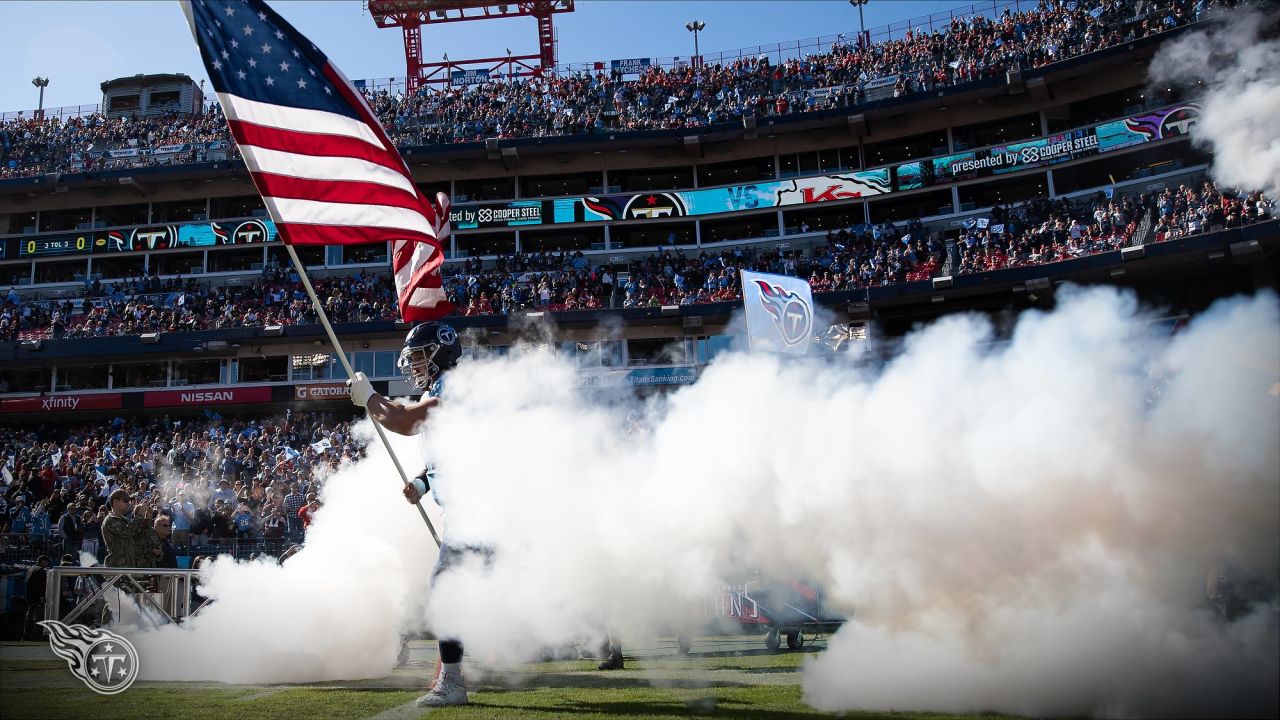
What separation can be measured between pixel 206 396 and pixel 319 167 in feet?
134

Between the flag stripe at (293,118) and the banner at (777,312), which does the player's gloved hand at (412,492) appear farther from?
the banner at (777,312)

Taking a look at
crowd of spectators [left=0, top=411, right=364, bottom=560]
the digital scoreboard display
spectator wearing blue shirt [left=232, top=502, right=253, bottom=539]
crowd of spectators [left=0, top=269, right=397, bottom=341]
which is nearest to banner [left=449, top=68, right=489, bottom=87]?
crowd of spectators [left=0, top=269, right=397, bottom=341]

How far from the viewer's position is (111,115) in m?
58.2

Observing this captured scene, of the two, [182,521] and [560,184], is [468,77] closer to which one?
[560,184]

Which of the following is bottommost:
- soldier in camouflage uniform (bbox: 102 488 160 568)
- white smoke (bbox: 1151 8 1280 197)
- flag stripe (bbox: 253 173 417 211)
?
soldier in camouflage uniform (bbox: 102 488 160 568)

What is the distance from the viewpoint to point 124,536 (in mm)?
13711

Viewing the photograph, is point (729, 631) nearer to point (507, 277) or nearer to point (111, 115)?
point (507, 277)

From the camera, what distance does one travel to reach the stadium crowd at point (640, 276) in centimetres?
3684

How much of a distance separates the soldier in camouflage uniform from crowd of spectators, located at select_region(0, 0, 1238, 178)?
37.7 metres

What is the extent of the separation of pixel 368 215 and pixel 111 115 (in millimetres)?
60240

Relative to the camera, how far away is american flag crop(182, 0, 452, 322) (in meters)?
8.38

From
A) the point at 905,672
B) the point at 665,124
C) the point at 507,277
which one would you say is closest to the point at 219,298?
the point at 507,277

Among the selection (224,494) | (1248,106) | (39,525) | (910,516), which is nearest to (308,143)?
(910,516)

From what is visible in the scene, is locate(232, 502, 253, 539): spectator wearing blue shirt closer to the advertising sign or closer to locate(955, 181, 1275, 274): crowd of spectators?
locate(955, 181, 1275, 274): crowd of spectators
